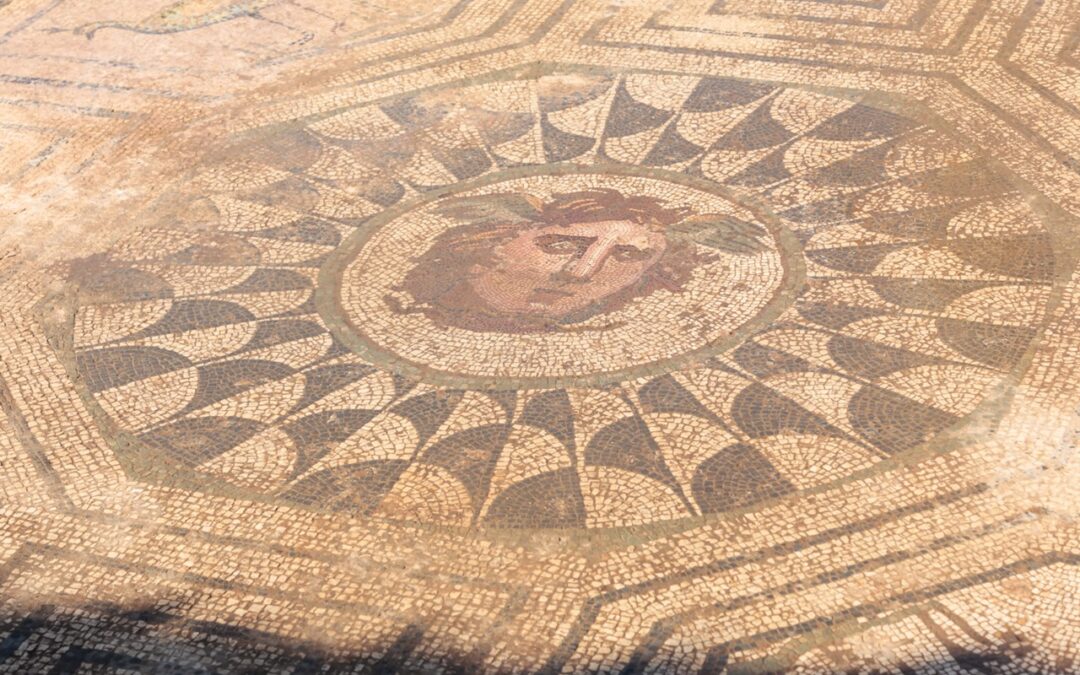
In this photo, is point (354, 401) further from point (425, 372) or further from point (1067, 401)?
point (1067, 401)

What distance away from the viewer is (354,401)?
9406 millimetres

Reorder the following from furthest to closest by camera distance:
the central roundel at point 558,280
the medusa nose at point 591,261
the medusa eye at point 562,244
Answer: the medusa eye at point 562,244, the medusa nose at point 591,261, the central roundel at point 558,280

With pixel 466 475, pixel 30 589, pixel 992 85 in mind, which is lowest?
pixel 30 589

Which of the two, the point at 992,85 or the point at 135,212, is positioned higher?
the point at 992,85

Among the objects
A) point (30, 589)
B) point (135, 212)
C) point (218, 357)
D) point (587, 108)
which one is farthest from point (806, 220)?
point (30, 589)

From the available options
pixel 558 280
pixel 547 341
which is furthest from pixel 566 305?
pixel 547 341

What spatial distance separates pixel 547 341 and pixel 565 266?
968 millimetres

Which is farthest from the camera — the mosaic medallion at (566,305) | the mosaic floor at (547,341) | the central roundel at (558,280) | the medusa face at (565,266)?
the medusa face at (565,266)

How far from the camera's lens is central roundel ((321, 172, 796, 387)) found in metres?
9.73

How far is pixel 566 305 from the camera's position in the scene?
10.2 metres

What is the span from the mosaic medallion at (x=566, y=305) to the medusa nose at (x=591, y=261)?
3cm

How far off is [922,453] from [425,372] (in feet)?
10.8

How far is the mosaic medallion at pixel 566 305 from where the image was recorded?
28.7ft

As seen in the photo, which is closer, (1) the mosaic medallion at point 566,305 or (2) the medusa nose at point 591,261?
(1) the mosaic medallion at point 566,305
